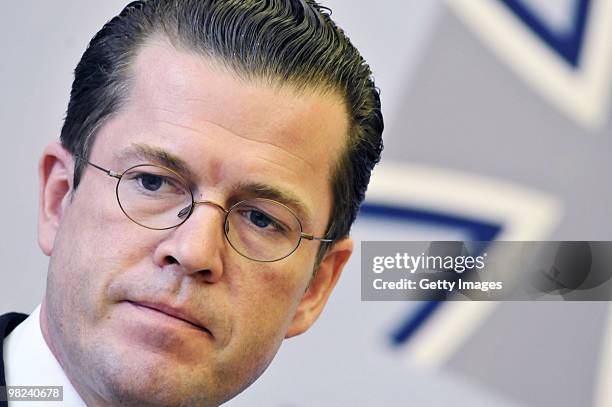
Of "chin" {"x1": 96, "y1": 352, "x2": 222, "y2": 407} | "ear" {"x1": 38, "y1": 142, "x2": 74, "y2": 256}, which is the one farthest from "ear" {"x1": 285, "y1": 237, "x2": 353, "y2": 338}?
"ear" {"x1": 38, "y1": 142, "x2": 74, "y2": 256}

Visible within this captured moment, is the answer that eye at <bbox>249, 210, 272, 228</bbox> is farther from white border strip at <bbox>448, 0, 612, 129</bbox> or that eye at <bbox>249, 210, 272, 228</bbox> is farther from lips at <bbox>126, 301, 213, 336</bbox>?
white border strip at <bbox>448, 0, 612, 129</bbox>

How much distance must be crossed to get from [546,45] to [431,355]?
63cm

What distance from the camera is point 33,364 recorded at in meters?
1.15

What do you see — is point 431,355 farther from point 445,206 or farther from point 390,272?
point 445,206

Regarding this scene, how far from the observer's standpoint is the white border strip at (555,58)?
1.59 m

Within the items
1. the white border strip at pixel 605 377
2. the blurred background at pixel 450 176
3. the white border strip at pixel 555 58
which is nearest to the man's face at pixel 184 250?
the blurred background at pixel 450 176

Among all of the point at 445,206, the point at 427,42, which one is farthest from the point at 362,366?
the point at 427,42

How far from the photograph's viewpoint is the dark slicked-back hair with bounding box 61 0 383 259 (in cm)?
115

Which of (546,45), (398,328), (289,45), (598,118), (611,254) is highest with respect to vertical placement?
(546,45)

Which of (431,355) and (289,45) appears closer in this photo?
(289,45)

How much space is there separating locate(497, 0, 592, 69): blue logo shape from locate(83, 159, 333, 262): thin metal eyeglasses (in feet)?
2.41

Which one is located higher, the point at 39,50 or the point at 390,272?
the point at 39,50

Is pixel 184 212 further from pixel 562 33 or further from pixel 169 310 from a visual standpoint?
pixel 562 33

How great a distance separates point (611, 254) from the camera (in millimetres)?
1589
